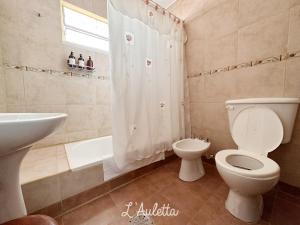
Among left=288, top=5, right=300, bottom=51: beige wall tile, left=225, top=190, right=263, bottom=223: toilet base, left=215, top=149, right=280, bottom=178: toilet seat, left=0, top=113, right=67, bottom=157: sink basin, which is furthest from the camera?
left=288, top=5, right=300, bottom=51: beige wall tile

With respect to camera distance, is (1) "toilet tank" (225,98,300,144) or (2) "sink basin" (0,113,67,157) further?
(1) "toilet tank" (225,98,300,144)

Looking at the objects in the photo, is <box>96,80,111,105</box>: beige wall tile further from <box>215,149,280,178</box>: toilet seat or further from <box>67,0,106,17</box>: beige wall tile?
<box>215,149,280,178</box>: toilet seat

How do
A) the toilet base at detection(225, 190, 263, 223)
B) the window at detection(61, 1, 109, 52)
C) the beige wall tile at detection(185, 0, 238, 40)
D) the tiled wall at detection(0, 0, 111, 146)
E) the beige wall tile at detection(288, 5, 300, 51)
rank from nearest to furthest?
the toilet base at detection(225, 190, 263, 223)
the beige wall tile at detection(288, 5, 300, 51)
the tiled wall at detection(0, 0, 111, 146)
the beige wall tile at detection(185, 0, 238, 40)
the window at detection(61, 1, 109, 52)

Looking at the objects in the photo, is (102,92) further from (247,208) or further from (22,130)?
(247,208)

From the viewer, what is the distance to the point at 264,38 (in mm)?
1193

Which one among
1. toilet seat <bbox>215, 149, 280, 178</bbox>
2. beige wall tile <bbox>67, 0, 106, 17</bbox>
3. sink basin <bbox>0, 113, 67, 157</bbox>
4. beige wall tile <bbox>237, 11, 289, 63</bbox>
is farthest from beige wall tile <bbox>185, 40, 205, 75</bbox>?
sink basin <bbox>0, 113, 67, 157</bbox>

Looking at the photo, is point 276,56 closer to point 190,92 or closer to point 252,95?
point 252,95

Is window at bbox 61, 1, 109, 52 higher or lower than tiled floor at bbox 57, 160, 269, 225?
higher

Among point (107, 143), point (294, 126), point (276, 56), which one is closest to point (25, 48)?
point (107, 143)

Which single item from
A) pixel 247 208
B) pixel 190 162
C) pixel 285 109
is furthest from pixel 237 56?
pixel 247 208

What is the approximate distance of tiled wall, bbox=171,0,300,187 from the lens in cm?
110

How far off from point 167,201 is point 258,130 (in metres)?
0.93

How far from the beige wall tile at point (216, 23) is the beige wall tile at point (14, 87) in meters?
1.90

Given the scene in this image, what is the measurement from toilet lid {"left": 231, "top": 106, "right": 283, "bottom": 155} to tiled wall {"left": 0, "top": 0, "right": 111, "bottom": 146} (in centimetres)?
157
